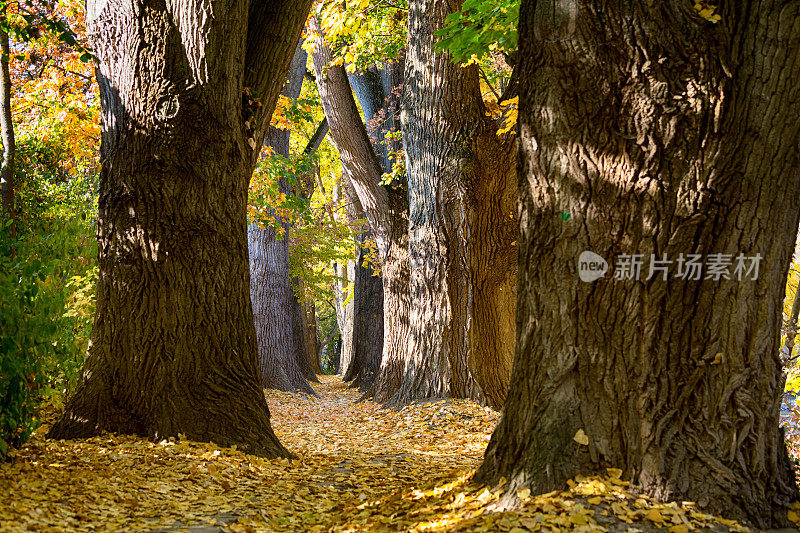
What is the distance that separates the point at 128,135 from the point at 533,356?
3603 millimetres

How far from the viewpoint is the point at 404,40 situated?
10250 mm

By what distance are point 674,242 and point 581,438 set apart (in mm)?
1024

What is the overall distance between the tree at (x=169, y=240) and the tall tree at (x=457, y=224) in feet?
10.5

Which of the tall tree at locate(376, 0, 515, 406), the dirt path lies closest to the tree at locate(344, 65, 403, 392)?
the tall tree at locate(376, 0, 515, 406)

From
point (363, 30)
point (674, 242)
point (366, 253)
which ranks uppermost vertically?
point (363, 30)

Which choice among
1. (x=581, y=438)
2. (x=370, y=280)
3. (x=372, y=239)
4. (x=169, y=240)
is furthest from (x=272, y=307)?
(x=581, y=438)

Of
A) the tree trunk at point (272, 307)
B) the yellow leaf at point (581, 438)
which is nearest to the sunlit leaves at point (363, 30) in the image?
the tree trunk at point (272, 307)

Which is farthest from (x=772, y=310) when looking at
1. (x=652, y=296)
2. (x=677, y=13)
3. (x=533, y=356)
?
(x=677, y=13)

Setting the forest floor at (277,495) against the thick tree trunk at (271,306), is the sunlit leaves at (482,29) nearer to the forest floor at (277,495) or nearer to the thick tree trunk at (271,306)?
the forest floor at (277,495)

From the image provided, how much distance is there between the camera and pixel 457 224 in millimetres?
A: 7859

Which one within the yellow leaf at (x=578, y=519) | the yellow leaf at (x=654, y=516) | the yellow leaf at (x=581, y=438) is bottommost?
the yellow leaf at (x=578, y=519)

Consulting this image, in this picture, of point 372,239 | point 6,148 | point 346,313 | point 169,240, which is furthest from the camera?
point 346,313

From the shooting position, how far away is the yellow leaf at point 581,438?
3018 millimetres

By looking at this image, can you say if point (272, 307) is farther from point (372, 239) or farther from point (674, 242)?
point (674, 242)
